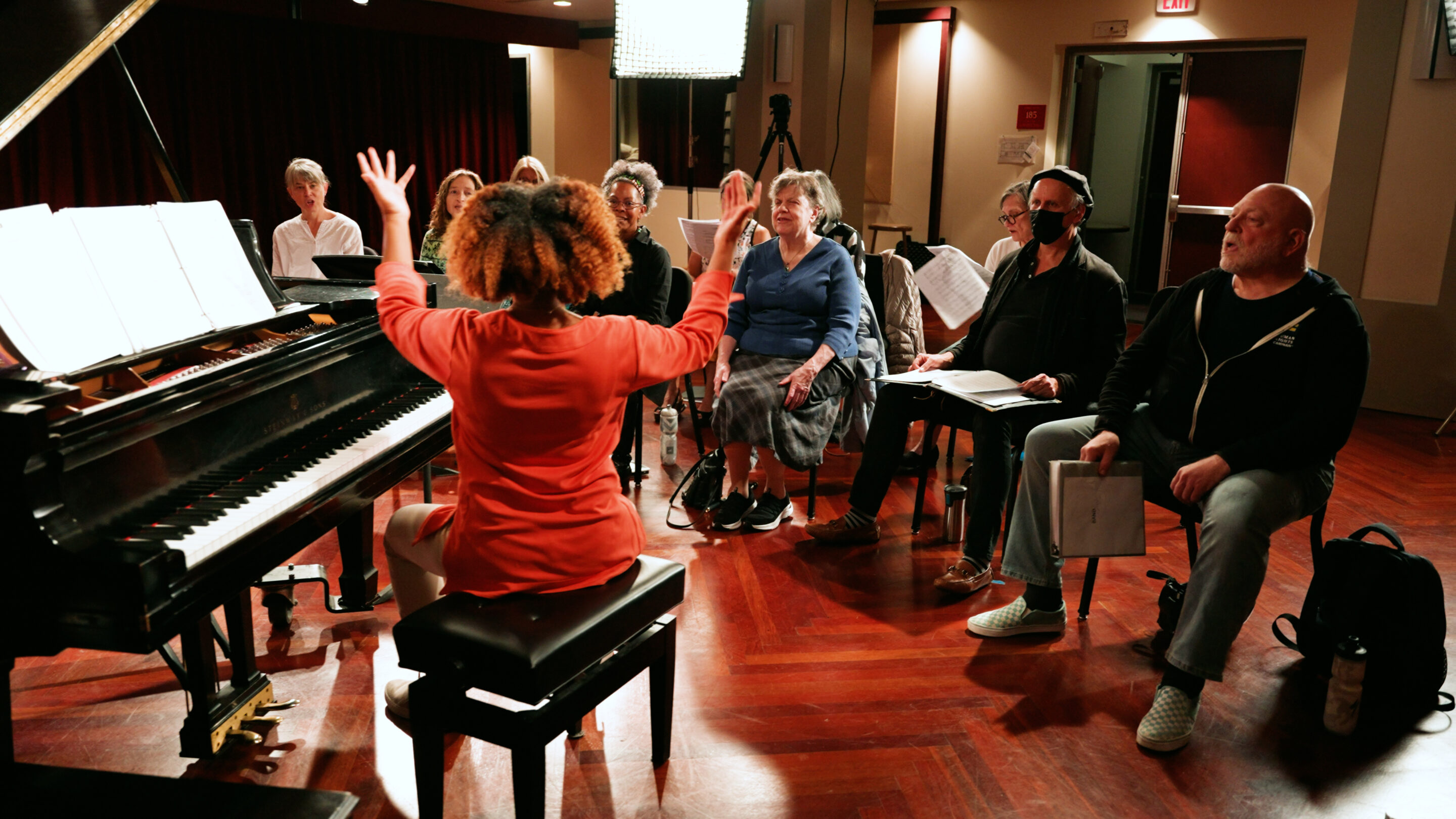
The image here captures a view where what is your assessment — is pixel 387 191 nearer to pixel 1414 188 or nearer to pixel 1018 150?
pixel 1414 188

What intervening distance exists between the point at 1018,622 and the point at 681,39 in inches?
145

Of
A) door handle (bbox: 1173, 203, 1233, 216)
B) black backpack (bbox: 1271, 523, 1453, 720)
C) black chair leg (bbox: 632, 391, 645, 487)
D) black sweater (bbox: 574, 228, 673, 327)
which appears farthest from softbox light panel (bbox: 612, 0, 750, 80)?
door handle (bbox: 1173, 203, 1233, 216)

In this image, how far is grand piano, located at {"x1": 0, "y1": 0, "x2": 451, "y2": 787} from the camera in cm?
144

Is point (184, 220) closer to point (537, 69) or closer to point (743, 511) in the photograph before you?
point (743, 511)

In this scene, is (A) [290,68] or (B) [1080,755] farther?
(A) [290,68]

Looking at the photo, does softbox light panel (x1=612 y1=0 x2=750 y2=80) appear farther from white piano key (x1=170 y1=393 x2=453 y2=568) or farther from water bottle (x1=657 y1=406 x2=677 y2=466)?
white piano key (x1=170 y1=393 x2=453 y2=568)

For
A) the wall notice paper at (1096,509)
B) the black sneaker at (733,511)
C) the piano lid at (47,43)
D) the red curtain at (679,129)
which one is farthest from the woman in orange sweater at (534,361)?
the red curtain at (679,129)

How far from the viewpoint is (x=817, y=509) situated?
12.7 feet

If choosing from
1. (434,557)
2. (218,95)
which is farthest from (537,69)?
(434,557)

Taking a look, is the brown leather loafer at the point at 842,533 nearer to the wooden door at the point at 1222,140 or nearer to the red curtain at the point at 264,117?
the red curtain at the point at 264,117

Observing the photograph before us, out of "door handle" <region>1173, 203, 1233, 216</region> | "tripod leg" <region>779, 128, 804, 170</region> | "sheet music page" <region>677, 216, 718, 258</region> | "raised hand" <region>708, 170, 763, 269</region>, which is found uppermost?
"tripod leg" <region>779, 128, 804, 170</region>

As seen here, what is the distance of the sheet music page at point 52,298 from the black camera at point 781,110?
4059 millimetres

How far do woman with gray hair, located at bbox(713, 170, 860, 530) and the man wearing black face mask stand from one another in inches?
16.4

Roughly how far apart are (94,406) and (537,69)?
7.30 metres
